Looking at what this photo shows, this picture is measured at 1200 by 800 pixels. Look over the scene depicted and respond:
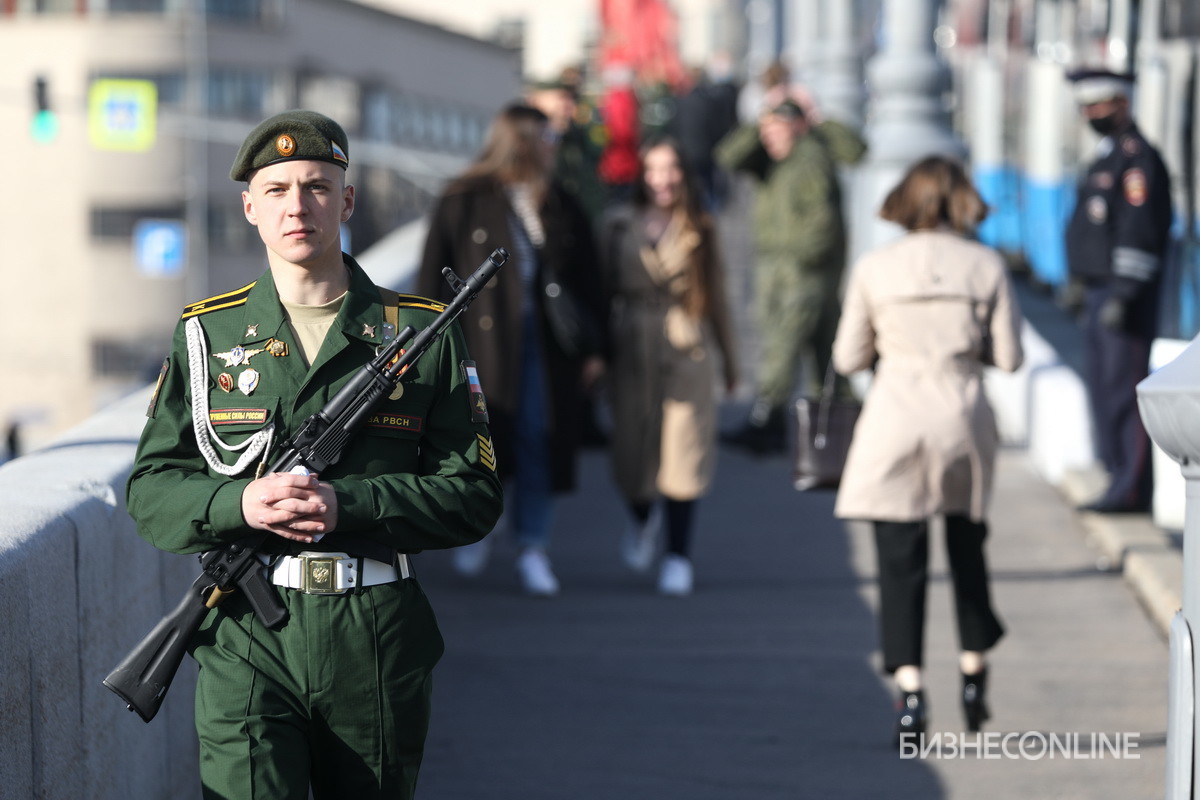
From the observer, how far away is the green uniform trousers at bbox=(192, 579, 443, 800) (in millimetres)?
3361

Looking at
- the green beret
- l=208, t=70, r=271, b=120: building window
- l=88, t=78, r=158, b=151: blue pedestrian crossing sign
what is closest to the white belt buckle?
the green beret

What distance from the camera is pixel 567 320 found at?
7.63 meters

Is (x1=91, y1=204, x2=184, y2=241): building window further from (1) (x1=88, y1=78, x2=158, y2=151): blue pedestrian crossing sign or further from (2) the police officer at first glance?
(2) the police officer

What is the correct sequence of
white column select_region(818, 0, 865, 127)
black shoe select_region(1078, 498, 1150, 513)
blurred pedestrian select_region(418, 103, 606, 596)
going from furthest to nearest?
white column select_region(818, 0, 865, 127)
black shoe select_region(1078, 498, 1150, 513)
blurred pedestrian select_region(418, 103, 606, 596)

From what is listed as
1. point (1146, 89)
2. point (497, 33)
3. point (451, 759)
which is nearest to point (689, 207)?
point (451, 759)

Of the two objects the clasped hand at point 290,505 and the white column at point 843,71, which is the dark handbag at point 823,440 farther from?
the white column at point 843,71

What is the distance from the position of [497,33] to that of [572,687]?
81.5m

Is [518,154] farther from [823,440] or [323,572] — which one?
[323,572]

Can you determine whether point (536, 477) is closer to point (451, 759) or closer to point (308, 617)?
point (451, 759)

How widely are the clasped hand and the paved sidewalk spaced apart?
6.99ft

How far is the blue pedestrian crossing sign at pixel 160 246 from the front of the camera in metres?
45.6

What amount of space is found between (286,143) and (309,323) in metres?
0.33

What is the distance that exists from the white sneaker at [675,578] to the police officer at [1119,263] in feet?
6.73

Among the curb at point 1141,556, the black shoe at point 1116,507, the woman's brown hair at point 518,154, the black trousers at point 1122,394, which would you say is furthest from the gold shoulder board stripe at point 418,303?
the black shoe at point 1116,507
